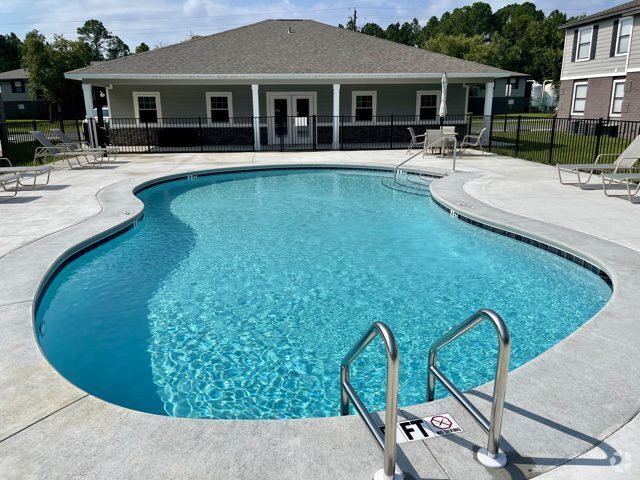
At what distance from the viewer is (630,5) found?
2219 cm

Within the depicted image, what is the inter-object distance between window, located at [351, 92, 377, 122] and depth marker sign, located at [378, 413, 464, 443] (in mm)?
19591

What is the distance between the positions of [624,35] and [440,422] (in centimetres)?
2635

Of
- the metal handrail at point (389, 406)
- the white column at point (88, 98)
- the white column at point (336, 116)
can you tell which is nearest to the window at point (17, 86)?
the white column at point (88, 98)

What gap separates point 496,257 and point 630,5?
72.5 ft

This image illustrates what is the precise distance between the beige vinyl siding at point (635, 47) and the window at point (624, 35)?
800 millimetres

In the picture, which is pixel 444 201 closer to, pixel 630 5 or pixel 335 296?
pixel 335 296

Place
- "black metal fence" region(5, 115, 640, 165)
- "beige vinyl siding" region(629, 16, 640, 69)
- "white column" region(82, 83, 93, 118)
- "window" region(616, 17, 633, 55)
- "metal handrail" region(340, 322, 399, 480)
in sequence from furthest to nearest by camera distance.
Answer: "window" region(616, 17, 633, 55)
"beige vinyl siding" region(629, 16, 640, 69)
"black metal fence" region(5, 115, 640, 165)
"white column" region(82, 83, 93, 118)
"metal handrail" region(340, 322, 399, 480)

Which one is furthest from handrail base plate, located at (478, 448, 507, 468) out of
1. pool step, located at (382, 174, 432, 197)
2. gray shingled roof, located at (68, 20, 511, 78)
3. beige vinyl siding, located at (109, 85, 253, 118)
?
beige vinyl siding, located at (109, 85, 253, 118)

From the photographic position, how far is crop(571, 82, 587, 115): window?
25.8 m

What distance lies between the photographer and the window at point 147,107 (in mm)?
20953

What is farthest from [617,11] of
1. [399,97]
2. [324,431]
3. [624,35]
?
[324,431]

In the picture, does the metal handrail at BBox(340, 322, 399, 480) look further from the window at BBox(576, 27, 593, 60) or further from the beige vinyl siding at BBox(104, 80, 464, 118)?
the window at BBox(576, 27, 593, 60)

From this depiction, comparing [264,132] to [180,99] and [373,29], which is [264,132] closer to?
[180,99]

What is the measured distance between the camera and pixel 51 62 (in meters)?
37.3
